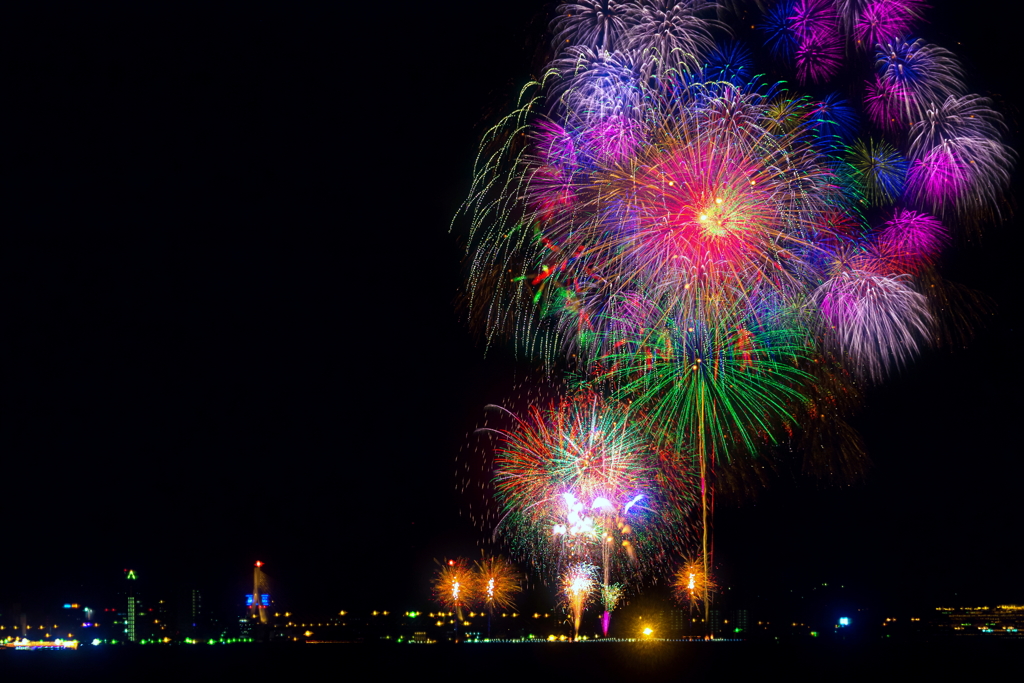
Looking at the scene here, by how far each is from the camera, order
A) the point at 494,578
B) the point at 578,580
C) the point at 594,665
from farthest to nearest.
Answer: the point at 494,578, the point at 594,665, the point at 578,580

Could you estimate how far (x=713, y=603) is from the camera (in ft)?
464

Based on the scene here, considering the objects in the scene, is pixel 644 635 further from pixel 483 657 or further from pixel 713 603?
pixel 483 657

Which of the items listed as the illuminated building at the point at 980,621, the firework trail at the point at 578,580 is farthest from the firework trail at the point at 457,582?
the illuminated building at the point at 980,621

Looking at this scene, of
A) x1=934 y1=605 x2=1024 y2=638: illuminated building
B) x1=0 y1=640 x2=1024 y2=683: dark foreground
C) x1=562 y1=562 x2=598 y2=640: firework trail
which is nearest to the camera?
x1=562 y1=562 x2=598 y2=640: firework trail

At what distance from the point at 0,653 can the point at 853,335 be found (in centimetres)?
15006

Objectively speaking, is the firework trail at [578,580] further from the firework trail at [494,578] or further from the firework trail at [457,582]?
the firework trail at [457,582]

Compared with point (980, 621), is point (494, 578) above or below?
above

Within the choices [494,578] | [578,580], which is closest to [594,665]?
[578,580]

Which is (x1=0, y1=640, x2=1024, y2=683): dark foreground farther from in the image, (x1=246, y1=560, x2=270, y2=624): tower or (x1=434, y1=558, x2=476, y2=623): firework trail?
(x1=246, y1=560, x2=270, y2=624): tower

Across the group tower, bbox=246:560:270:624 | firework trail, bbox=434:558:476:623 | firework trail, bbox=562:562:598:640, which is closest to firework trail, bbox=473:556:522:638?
firework trail, bbox=434:558:476:623

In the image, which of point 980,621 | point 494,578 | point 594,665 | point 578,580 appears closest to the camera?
point 578,580

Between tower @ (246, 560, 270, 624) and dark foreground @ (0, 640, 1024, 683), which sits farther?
tower @ (246, 560, 270, 624)

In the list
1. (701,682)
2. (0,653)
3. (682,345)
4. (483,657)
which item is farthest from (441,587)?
(682,345)

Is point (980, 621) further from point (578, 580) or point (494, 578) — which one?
point (578, 580)
